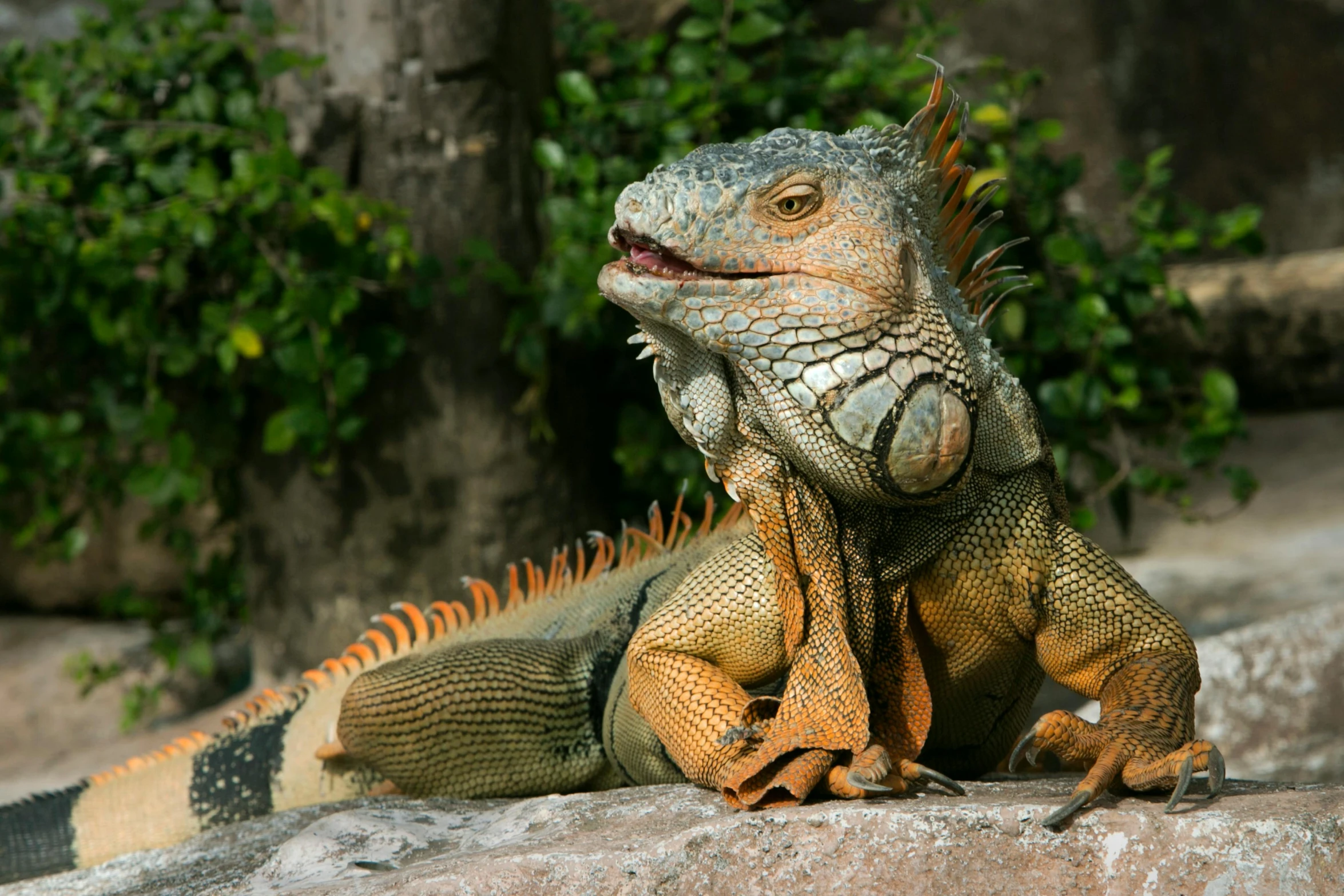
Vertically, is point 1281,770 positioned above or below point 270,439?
below

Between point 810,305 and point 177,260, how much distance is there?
9.59 feet

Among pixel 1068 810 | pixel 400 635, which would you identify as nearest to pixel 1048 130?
pixel 400 635

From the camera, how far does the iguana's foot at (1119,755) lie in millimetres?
1759

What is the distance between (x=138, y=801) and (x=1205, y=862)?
249 centimetres

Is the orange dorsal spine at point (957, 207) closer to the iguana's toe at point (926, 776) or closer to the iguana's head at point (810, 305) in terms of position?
the iguana's head at point (810, 305)

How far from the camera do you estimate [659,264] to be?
6.20 feet

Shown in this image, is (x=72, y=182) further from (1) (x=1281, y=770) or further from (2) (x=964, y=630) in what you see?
(1) (x=1281, y=770)

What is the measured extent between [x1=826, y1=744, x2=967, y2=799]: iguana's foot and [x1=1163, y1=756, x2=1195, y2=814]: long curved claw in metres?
0.33

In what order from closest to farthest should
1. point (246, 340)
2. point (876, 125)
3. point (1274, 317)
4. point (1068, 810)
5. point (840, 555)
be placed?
1. point (1068, 810)
2. point (840, 555)
3. point (246, 340)
4. point (876, 125)
5. point (1274, 317)

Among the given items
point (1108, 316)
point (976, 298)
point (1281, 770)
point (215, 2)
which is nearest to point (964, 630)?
point (976, 298)

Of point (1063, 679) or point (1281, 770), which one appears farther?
point (1281, 770)

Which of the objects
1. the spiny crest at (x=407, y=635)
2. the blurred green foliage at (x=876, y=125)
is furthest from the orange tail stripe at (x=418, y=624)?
the blurred green foliage at (x=876, y=125)

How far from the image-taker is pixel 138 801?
308 cm

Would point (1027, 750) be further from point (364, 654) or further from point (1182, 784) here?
point (364, 654)
